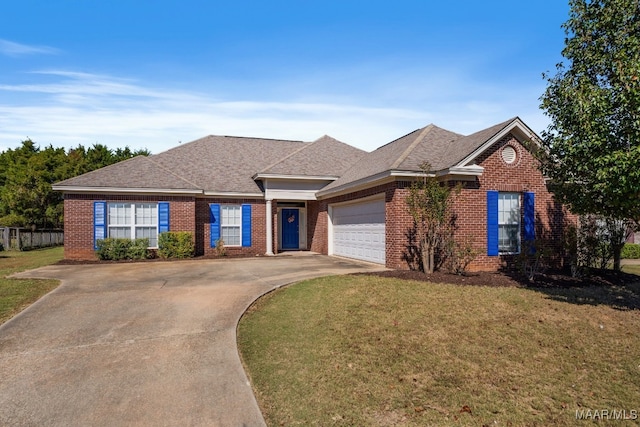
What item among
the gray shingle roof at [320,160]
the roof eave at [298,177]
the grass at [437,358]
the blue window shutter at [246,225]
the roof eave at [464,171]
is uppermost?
the gray shingle roof at [320,160]

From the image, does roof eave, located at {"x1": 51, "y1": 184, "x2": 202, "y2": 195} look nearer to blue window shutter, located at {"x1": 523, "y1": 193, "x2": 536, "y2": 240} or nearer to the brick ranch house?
the brick ranch house

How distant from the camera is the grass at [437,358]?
4527 mm

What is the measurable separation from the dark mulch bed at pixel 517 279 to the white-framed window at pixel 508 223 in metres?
1.15

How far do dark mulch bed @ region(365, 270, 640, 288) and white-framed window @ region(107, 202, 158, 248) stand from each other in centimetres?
1069

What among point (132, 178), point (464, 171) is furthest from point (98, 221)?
point (464, 171)

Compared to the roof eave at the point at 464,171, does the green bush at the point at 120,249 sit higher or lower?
lower

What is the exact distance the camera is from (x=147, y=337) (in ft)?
21.8

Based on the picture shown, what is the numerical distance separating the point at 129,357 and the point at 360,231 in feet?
37.1

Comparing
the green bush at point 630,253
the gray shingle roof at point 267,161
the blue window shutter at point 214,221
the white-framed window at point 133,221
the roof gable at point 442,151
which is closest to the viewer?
the roof gable at point 442,151

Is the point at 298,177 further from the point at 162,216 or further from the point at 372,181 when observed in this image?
the point at 162,216

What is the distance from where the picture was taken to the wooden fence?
2436cm

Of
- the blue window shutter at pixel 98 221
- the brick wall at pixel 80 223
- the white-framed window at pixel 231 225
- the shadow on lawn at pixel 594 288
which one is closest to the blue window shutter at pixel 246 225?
the white-framed window at pixel 231 225

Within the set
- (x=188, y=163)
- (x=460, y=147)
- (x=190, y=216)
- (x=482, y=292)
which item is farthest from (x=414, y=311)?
(x=188, y=163)

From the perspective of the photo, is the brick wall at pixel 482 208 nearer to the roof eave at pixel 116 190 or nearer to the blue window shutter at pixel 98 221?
the roof eave at pixel 116 190
